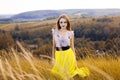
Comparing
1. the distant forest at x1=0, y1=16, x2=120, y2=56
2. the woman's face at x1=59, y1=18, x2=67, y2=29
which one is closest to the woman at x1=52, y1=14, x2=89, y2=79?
the woman's face at x1=59, y1=18, x2=67, y2=29

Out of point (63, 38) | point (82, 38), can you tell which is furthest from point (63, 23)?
point (82, 38)

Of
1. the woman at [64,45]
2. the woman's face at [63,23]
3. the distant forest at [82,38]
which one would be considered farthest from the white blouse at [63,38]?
the distant forest at [82,38]

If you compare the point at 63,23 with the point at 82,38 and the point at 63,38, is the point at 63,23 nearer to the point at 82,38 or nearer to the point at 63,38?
the point at 63,38

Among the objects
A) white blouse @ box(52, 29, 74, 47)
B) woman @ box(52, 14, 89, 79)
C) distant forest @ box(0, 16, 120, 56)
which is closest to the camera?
woman @ box(52, 14, 89, 79)

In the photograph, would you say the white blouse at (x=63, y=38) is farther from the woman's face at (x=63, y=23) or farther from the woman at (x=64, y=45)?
the woman's face at (x=63, y=23)

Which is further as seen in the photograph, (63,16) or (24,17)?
(24,17)

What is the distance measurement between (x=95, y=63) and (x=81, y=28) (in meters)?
74.0

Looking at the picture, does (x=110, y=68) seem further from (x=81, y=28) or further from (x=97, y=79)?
(x=81, y=28)

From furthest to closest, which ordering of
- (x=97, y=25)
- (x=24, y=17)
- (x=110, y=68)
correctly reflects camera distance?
(x=24, y=17) → (x=97, y=25) → (x=110, y=68)

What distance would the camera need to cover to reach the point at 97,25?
84812mm

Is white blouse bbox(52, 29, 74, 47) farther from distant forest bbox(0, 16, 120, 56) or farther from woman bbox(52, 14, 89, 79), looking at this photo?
distant forest bbox(0, 16, 120, 56)

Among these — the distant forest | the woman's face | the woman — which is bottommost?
the distant forest

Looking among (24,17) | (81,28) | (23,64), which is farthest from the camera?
(24,17)

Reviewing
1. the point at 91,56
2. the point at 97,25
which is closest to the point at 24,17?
the point at 97,25
